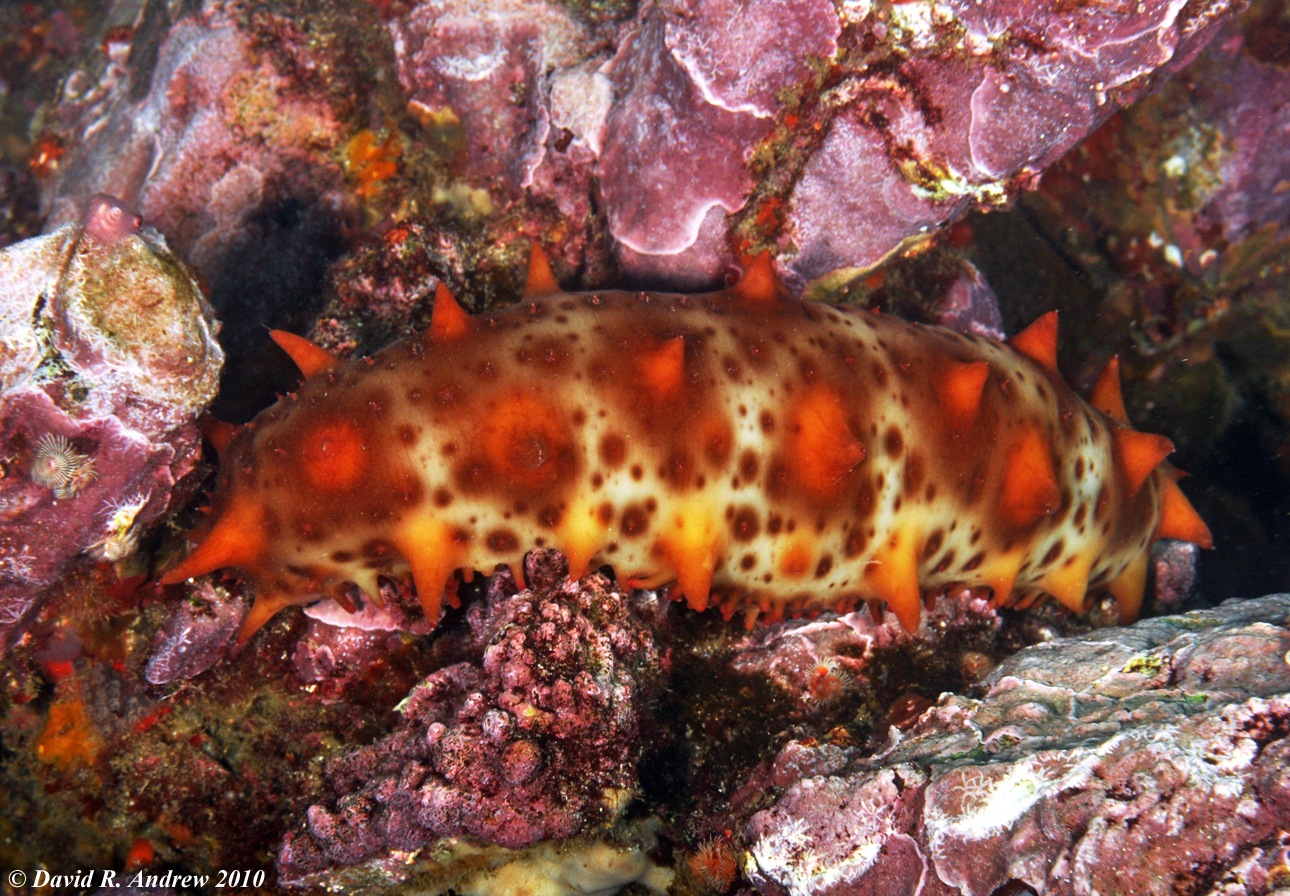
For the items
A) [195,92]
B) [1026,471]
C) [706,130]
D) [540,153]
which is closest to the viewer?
[1026,471]

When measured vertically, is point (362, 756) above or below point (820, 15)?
below

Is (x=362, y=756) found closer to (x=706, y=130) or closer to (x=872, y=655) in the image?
(x=872, y=655)

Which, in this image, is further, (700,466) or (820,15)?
(820,15)

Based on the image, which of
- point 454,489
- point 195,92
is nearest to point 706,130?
point 454,489

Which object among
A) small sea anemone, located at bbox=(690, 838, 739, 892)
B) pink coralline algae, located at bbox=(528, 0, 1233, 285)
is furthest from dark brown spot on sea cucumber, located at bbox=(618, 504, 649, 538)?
pink coralline algae, located at bbox=(528, 0, 1233, 285)

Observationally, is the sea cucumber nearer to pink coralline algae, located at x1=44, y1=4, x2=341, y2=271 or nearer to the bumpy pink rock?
the bumpy pink rock

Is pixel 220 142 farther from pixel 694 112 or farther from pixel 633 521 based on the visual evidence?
pixel 633 521

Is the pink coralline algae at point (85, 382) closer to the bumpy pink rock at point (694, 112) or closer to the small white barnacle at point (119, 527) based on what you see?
the small white barnacle at point (119, 527)
